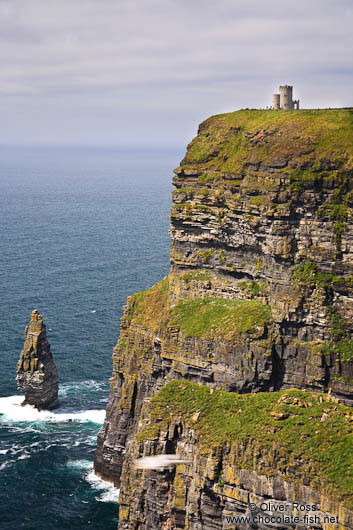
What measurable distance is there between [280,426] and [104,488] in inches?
1351

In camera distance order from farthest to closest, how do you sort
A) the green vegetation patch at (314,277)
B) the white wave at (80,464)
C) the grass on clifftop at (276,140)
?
the white wave at (80,464) → the grass on clifftop at (276,140) → the green vegetation patch at (314,277)

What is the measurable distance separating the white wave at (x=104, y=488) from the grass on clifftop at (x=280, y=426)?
19.8 meters

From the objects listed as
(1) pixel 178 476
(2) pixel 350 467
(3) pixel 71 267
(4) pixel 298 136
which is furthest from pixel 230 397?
(3) pixel 71 267

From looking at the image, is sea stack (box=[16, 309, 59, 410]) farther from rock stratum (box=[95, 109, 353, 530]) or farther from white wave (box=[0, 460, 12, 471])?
rock stratum (box=[95, 109, 353, 530])

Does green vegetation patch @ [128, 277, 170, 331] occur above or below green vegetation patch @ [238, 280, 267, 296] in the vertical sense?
below

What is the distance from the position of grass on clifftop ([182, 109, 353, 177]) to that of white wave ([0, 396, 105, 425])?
4386 cm

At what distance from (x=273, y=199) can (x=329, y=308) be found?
1321cm

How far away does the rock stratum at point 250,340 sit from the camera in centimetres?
6406

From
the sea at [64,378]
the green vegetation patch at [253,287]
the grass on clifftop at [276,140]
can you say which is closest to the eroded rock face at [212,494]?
the sea at [64,378]

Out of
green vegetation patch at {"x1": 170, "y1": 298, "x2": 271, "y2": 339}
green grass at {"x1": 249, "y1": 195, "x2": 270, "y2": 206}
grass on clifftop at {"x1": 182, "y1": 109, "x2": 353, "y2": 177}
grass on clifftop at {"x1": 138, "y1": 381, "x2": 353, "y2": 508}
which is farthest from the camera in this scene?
green vegetation patch at {"x1": 170, "y1": 298, "x2": 271, "y2": 339}

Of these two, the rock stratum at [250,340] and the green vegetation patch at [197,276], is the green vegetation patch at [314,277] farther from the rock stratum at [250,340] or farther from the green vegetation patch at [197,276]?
the green vegetation patch at [197,276]

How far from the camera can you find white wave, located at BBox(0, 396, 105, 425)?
10856cm

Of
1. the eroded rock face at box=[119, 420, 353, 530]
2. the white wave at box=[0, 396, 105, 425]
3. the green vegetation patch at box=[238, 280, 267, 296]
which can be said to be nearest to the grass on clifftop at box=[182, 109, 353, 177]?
the green vegetation patch at box=[238, 280, 267, 296]

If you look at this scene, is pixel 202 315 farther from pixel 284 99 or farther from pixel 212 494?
pixel 284 99
